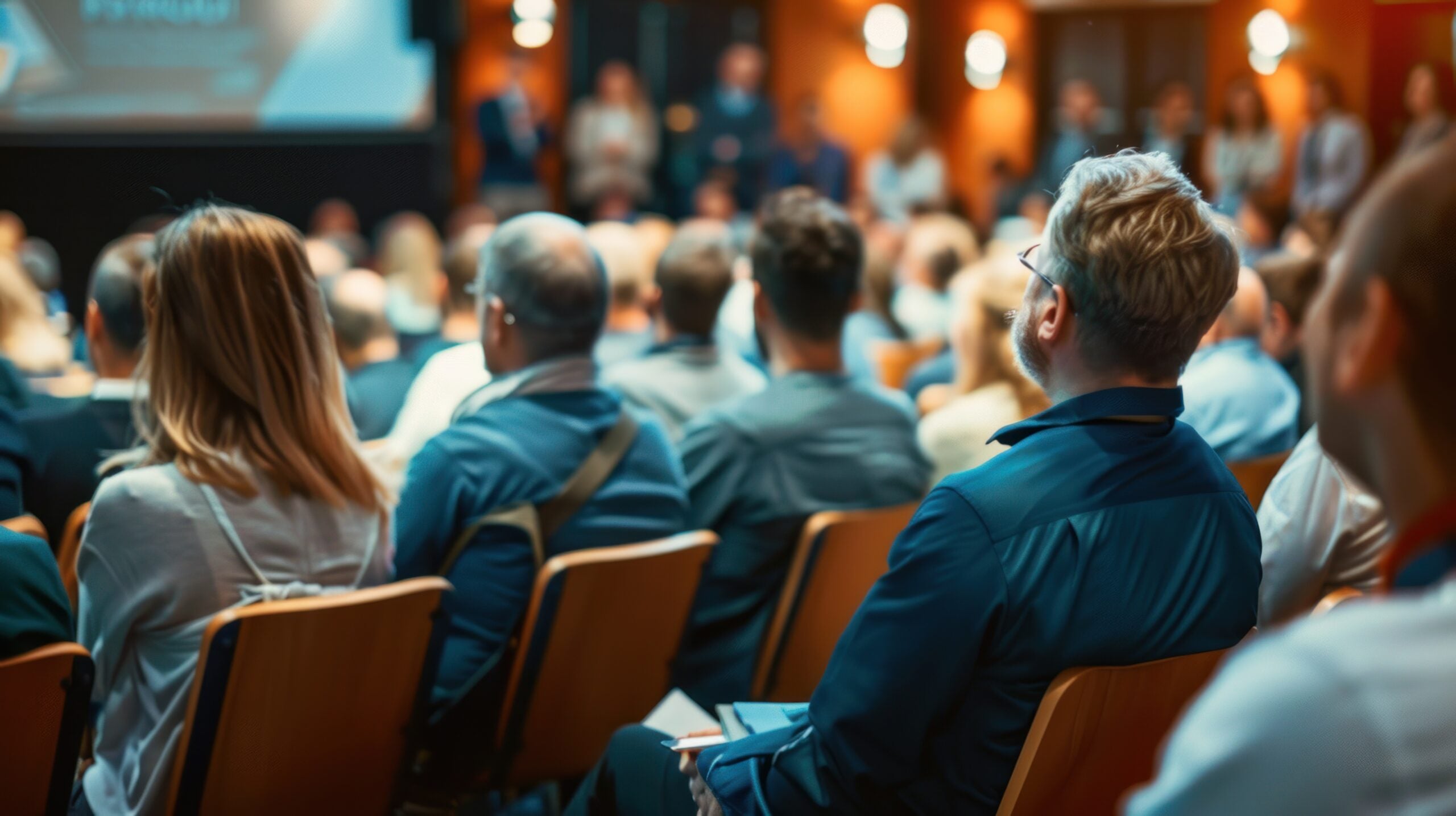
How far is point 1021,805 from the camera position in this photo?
1434mm

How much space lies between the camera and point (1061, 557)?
143 cm

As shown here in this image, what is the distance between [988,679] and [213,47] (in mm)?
8552

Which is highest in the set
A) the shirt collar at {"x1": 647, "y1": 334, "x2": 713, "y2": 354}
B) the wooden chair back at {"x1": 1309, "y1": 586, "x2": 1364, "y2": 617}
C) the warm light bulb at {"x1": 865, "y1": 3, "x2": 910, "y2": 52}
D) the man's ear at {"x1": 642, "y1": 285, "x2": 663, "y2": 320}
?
the warm light bulb at {"x1": 865, "y1": 3, "x2": 910, "y2": 52}

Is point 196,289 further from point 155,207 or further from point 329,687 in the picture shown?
point 155,207

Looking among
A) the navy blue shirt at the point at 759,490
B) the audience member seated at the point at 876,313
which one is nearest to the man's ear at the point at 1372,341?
the navy blue shirt at the point at 759,490

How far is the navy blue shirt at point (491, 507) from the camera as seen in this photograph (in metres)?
2.39

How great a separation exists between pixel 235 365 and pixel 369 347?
2.30 metres

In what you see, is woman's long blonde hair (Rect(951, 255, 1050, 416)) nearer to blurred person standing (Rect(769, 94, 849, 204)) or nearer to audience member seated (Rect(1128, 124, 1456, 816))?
audience member seated (Rect(1128, 124, 1456, 816))

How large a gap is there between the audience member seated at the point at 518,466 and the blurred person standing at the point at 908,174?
30.5ft

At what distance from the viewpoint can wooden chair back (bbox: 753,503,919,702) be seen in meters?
2.48

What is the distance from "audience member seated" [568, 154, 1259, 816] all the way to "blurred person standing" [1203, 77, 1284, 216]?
8.75 metres

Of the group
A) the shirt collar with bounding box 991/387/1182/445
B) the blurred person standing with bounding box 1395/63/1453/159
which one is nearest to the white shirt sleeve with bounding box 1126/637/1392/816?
the shirt collar with bounding box 991/387/1182/445

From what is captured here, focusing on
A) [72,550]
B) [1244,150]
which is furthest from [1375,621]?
[1244,150]

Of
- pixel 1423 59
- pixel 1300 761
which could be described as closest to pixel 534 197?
pixel 1423 59
